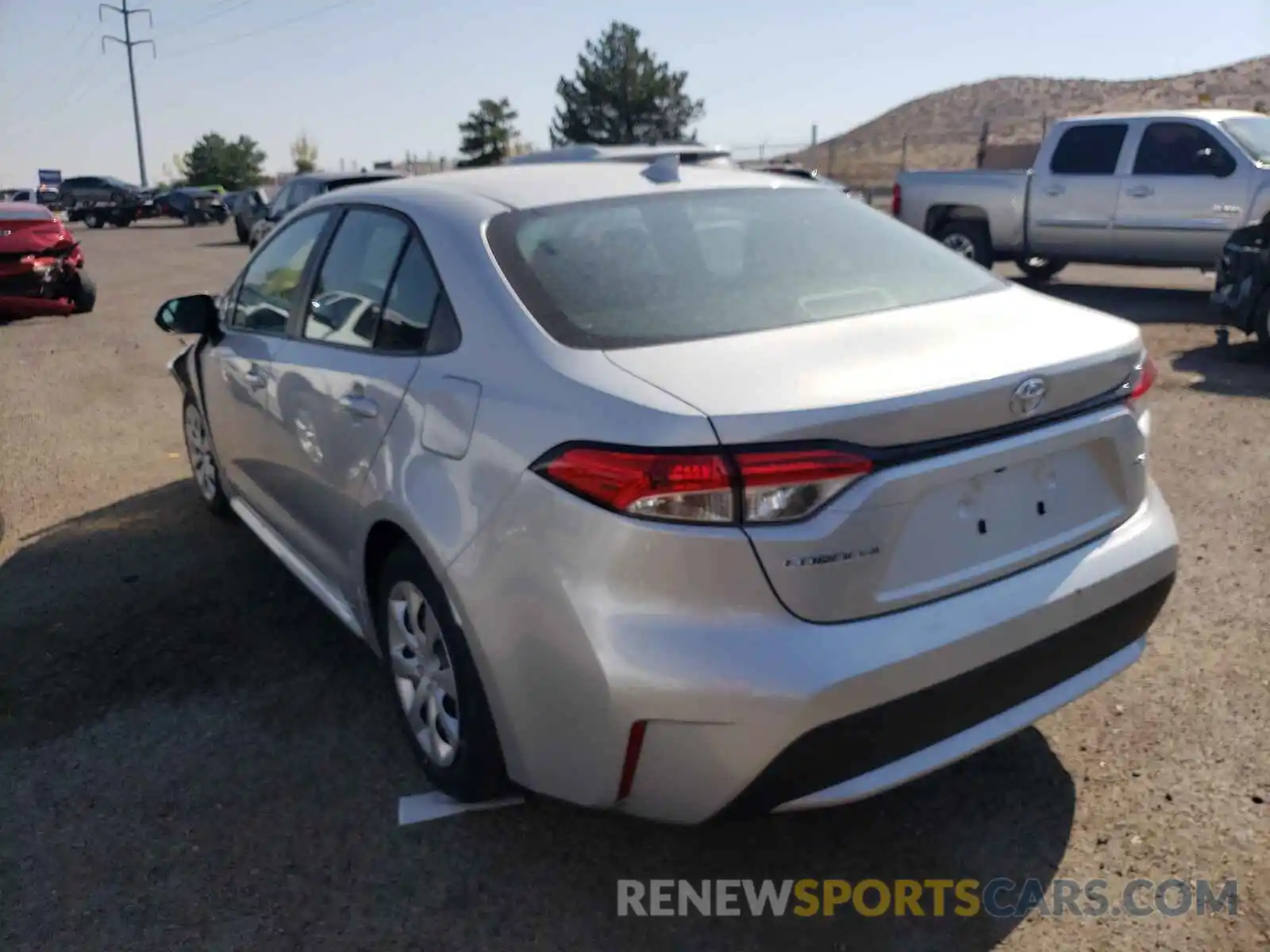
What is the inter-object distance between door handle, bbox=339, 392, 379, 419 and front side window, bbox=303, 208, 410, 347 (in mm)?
165

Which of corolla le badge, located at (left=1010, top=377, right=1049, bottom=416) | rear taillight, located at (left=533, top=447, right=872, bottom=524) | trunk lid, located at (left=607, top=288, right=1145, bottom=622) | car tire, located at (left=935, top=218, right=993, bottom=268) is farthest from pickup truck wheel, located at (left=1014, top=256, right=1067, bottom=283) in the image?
rear taillight, located at (left=533, top=447, right=872, bottom=524)

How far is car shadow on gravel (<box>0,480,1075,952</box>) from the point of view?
2.68 meters

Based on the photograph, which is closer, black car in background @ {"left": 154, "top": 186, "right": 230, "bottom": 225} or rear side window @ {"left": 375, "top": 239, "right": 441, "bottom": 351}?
rear side window @ {"left": 375, "top": 239, "right": 441, "bottom": 351}

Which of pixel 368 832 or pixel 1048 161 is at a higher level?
pixel 1048 161

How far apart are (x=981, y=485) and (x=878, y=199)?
90.0 feet

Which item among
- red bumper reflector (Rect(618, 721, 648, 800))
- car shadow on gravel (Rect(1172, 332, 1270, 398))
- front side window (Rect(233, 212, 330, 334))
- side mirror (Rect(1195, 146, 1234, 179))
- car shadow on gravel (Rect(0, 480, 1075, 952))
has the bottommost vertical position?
car shadow on gravel (Rect(0, 480, 1075, 952))

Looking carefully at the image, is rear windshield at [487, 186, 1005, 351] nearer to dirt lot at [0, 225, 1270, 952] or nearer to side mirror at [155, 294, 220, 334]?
dirt lot at [0, 225, 1270, 952]

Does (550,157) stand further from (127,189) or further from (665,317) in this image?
(127,189)

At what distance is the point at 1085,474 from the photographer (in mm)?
2748

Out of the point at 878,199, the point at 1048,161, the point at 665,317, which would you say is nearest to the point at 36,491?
the point at 665,317

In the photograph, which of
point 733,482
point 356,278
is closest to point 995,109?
point 356,278

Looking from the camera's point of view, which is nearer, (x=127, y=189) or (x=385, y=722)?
(x=385, y=722)

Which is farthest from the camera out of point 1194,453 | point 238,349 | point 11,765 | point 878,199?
point 878,199

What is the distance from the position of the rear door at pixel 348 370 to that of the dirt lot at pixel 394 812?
23.8 inches
